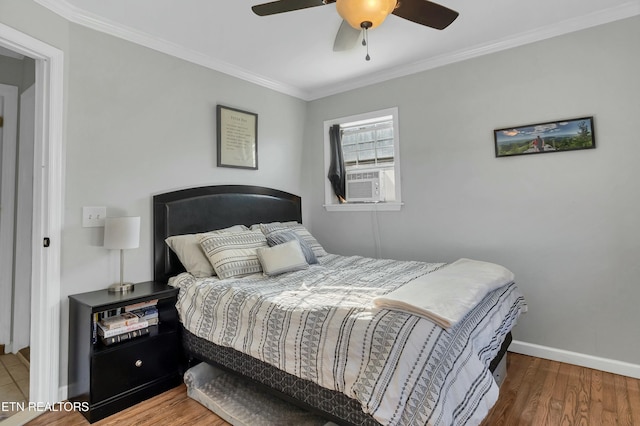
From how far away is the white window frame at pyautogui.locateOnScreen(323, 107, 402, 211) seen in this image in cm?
339

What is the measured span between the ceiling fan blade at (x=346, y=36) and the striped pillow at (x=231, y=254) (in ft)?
5.17

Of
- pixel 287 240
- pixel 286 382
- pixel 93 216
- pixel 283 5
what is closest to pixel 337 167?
pixel 287 240

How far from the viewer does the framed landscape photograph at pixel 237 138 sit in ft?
10.3

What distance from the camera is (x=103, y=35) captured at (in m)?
2.38

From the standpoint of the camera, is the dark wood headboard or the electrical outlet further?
the dark wood headboard

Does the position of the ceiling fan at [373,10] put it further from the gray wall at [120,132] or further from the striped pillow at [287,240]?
the striped pillow at [287,240]

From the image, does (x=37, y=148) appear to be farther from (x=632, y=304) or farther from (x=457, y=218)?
(x=632, y=304)

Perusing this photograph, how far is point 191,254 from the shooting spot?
8.36ft

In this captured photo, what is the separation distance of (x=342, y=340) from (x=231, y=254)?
129cm

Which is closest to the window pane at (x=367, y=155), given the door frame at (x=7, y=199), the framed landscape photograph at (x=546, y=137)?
the framed landscape photograph at (x=546, y=137)

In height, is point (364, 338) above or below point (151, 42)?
below

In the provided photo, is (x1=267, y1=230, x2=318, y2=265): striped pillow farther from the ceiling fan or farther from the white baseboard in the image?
the white baseboard

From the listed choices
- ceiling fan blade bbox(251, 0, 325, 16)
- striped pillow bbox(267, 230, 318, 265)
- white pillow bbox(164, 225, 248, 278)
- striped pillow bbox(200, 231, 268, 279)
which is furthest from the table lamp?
ceiling fan blade bbox(251, 0, 325, 16)

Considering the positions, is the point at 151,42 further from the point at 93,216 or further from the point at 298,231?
the point at 298,231
